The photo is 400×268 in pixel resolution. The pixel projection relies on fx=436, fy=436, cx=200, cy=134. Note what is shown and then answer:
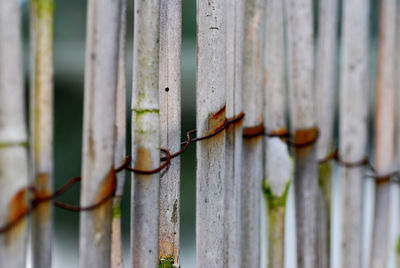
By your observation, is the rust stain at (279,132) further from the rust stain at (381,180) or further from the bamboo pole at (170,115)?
the rust stain at (381,180)

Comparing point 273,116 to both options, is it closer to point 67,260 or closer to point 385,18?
point 385,18

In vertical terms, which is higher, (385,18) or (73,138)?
(385,18)

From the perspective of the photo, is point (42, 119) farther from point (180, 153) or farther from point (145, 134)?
point (180, 153)

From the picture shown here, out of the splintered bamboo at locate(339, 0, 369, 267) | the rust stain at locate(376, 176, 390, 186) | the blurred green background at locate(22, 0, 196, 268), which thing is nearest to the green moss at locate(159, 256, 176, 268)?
the splintered bamboo at locate(339, 0, 369, 267)

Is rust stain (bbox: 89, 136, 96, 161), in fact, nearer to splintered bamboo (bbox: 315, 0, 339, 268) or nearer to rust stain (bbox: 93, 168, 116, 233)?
rust stain (bbox: 93, 168, 116, 233)

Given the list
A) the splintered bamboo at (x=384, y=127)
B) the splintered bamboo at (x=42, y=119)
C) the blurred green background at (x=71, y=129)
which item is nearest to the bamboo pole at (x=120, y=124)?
the splintered bamboo at (x=42, y=119)

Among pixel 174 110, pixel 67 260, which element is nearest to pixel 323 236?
pixel 174 110
